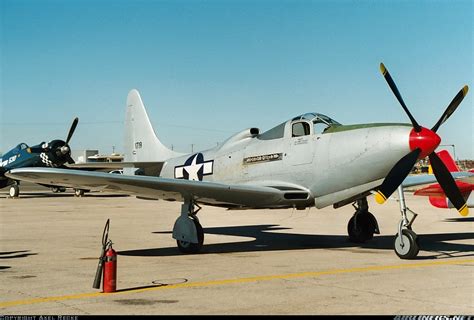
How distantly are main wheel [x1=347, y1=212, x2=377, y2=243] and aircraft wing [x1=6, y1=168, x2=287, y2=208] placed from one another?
2787mm

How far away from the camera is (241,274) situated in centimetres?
941

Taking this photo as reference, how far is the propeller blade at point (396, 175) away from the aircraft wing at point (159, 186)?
2.39m

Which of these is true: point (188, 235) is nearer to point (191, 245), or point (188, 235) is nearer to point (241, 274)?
point (191, 245)

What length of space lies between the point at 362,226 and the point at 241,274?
6.14 metres

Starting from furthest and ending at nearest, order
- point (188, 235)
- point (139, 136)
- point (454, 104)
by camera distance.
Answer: point (139, 136) < point (188, 235) < point (454, 104)

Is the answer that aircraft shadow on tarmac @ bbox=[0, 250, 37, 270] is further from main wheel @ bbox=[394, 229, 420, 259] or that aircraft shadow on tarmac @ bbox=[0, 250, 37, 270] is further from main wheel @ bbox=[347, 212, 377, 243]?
main wheel @ bbox=[347, 212, 377, 243]

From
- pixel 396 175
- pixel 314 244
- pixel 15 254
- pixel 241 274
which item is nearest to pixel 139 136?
pixel 15 254

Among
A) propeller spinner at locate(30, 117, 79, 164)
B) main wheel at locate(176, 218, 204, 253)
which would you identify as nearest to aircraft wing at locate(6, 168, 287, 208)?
main wheel at locate(176, 218, 204, 253)

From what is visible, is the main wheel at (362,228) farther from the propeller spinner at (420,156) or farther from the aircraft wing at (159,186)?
the propeller spinner at (420,156)

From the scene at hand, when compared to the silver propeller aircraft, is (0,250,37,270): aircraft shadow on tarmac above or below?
below

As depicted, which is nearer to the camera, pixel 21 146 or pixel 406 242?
pixel 406 242

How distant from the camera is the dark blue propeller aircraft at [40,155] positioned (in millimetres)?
36844

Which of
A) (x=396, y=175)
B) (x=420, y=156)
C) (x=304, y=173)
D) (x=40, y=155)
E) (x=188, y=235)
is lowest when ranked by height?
(x=188, y=235)

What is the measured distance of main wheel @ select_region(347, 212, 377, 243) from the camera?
14633 millimetres
